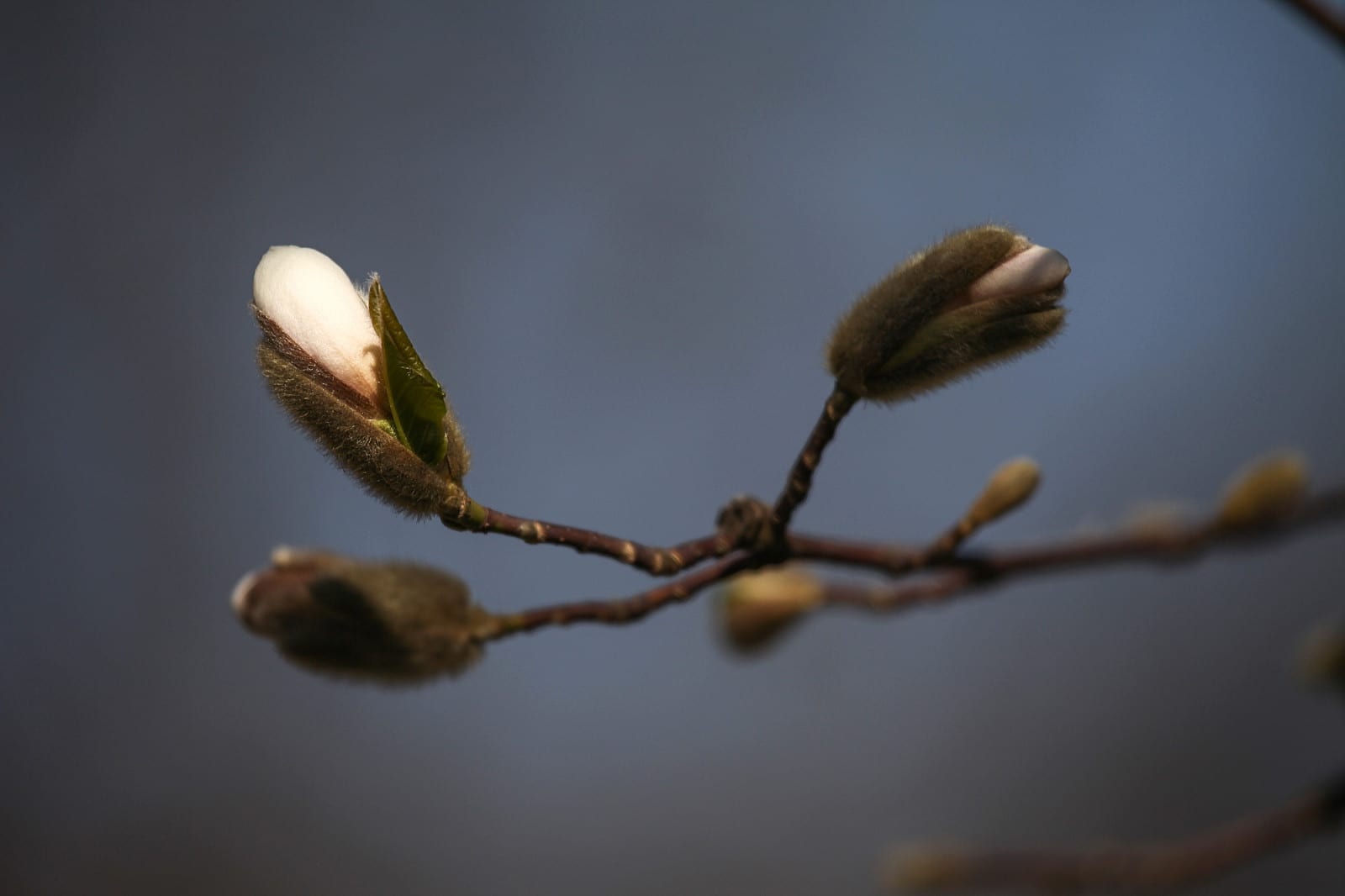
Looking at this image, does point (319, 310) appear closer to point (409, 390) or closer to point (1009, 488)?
point (409, 390)

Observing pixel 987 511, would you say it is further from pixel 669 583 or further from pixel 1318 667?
pixel 1318 667

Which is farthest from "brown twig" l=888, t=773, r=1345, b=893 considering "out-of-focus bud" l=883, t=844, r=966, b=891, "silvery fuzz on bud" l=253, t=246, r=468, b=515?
"silvery fuzz on bud" l=253, t=246, r=468, b=515

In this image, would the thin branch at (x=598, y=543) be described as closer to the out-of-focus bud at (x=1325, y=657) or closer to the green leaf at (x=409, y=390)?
the green leaf at (x=409, y=390)

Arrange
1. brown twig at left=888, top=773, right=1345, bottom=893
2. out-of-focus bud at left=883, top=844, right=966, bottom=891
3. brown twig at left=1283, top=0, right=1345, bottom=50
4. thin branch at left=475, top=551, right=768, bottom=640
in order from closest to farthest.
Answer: brown twig at left=1283, top=0, right=1345, bottom=50, thin branch at left=475, top=551, right=768, bottom=640, brown twig at left=888, top=773, right=1345, bottom=893, out-of-focus bud at left=883, top=844, right=966, bottom=891

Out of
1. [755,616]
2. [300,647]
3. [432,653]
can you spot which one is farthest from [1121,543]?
[300,647]

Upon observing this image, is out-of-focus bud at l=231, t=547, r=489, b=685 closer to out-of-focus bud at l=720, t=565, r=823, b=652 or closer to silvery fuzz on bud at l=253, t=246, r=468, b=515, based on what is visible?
silvery fuzz on bud at l=253, t=246, r=468, b=515

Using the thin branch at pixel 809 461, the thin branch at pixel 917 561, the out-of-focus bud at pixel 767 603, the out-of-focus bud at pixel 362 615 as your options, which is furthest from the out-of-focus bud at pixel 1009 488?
the out-of-focus bud at pixel 362 615
